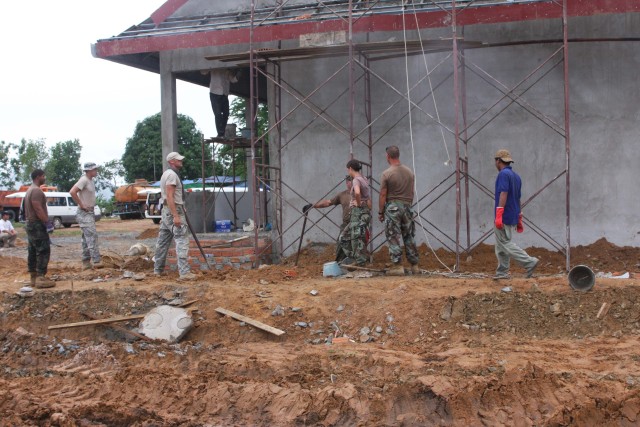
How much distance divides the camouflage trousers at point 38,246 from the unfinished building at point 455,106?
3150mm

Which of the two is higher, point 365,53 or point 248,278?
point 365,53

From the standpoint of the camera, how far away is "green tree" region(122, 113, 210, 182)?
158ft

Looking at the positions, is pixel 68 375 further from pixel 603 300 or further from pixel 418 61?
pixel 418 61

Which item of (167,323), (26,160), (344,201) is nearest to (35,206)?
(167,323)

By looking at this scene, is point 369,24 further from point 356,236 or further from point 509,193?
point 509,193

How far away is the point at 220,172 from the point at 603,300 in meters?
32.3

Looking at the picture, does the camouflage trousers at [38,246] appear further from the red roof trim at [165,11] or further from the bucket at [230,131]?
the bucket at [230,131]

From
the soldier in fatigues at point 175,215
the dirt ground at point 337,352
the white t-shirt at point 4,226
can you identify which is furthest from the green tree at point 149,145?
the dirt ground at point 337,352

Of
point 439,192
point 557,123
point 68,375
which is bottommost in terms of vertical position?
point 68,375

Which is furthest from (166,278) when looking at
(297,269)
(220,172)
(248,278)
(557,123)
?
(220,172)

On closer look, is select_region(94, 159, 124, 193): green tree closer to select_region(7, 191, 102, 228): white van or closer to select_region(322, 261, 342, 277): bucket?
select_region(7, 191, 102, 228): white van

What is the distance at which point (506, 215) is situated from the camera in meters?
8.46

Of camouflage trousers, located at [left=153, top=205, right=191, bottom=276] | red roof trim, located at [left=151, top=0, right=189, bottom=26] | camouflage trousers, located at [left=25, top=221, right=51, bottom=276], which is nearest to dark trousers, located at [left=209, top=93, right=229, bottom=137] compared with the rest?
red roof trim, located at [left=151, top=0, right=189, bottom=26]

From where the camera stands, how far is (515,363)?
252 inches
